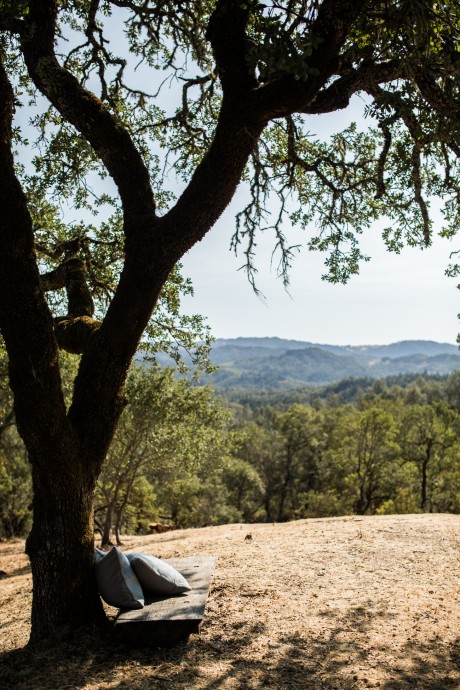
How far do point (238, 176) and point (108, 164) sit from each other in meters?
1.42

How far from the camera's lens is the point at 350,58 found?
5.04 m

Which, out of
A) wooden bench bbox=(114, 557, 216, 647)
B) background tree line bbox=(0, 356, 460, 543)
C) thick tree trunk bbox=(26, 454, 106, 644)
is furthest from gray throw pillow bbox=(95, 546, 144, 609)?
background tree line bbox=(0, 356, 460, 543)

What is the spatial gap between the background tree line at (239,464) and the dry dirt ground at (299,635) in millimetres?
6006

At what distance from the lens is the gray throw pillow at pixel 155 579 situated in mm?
4797

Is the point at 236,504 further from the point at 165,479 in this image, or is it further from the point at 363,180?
the point at 363,180

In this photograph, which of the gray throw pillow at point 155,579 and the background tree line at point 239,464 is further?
the background tree line at point 239,464

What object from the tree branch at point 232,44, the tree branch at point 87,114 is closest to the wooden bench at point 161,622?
the tree branch at point 87,114

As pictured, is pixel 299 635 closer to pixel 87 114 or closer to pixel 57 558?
pixel 57 558

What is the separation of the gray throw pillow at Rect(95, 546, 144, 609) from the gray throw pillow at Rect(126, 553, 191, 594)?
88 millimetres

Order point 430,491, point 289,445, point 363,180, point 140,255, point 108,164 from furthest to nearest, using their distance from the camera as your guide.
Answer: point 289,445 < point 430,491 < point 363,180 < point 108,164 < point 140,255

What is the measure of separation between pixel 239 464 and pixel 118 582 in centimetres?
3398

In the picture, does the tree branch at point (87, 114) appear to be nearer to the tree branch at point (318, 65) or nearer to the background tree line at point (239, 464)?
the tree branch at point (318, 65)

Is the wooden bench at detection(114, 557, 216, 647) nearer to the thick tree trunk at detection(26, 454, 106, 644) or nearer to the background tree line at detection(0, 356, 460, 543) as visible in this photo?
the thick tree trunk at detection(26, 454, 106, 644)

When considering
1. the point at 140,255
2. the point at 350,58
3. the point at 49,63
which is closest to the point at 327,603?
the point at 140,255
